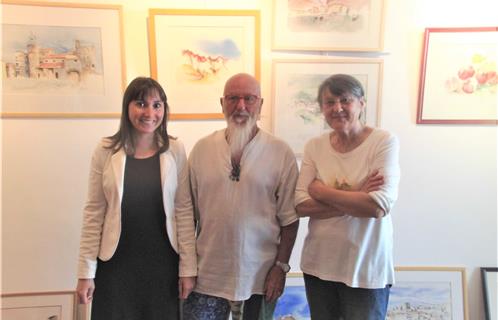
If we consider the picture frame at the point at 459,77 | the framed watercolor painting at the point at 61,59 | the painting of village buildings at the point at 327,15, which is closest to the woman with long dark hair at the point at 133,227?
the framed watercolor painting at the point at 61,59

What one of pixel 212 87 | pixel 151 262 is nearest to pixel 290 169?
pixel 151 262

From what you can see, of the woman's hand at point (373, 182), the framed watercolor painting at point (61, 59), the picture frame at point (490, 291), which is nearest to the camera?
the woman's hand at point (373, 182)

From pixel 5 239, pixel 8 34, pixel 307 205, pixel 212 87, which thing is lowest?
pixel 5 239

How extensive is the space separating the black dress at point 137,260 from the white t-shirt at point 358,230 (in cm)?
54

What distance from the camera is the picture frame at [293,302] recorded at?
203 centimetres

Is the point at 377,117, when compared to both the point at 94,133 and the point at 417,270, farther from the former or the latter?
the point at 94,133

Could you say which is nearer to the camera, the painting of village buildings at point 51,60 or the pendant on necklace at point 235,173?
the pendant on necklace at point 235,173

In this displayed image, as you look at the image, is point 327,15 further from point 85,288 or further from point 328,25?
point 85,288

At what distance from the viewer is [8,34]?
6.15ft

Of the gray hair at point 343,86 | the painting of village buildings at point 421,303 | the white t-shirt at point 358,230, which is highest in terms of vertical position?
the gray hair at point 343,86

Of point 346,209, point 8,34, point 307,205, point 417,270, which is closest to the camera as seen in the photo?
point 346,209

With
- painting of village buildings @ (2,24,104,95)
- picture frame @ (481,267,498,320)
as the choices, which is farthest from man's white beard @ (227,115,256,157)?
picture frame @ (481,267,498,320)

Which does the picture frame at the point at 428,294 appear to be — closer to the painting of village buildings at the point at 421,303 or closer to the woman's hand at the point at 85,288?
the painting of village buildings at the point at 421,303

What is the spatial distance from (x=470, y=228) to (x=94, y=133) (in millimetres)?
2240
